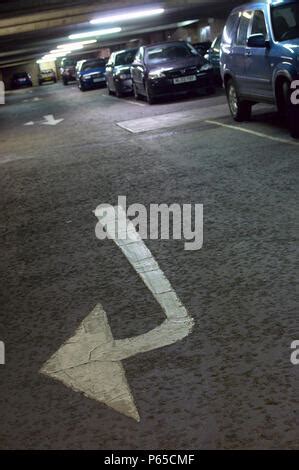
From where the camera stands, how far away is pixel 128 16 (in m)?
28.1

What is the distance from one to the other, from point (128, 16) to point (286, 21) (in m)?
19.2

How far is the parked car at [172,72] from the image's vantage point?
18250 mm

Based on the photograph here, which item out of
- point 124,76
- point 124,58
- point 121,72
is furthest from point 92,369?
point 124,58

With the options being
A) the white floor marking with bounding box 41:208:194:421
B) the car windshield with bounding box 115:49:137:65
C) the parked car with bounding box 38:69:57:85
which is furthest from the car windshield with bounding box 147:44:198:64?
the parked car with bounding box 38:69:57:85

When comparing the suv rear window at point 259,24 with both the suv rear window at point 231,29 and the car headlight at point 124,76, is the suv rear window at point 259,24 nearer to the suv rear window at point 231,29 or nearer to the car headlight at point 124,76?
the suv rear window at point 231,29

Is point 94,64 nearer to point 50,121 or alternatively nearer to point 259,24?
point 50,121

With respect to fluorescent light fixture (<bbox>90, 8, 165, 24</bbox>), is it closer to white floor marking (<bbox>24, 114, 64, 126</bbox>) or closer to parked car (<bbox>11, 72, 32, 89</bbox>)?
white floor marking (<bbox>24, 114, 64, 126</bbox>)

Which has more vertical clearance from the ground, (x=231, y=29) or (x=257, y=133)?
(x=231, y=29)

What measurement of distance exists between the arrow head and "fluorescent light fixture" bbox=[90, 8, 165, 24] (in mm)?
24066

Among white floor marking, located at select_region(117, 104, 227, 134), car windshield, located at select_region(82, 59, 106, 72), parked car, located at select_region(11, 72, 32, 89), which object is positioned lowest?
parked car, located at select_region(11, 72, 32, 89)

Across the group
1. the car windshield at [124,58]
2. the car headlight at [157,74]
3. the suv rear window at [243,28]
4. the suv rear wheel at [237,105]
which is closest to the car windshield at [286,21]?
the suv rear window at [243,28]

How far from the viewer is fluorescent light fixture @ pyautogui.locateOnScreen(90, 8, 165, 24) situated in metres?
26.6

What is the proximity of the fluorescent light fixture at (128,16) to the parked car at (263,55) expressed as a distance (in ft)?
50.6

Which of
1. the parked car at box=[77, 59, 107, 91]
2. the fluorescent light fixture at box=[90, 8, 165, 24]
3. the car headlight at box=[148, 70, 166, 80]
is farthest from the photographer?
the parked car at box=[77, 59, 107, 91]
